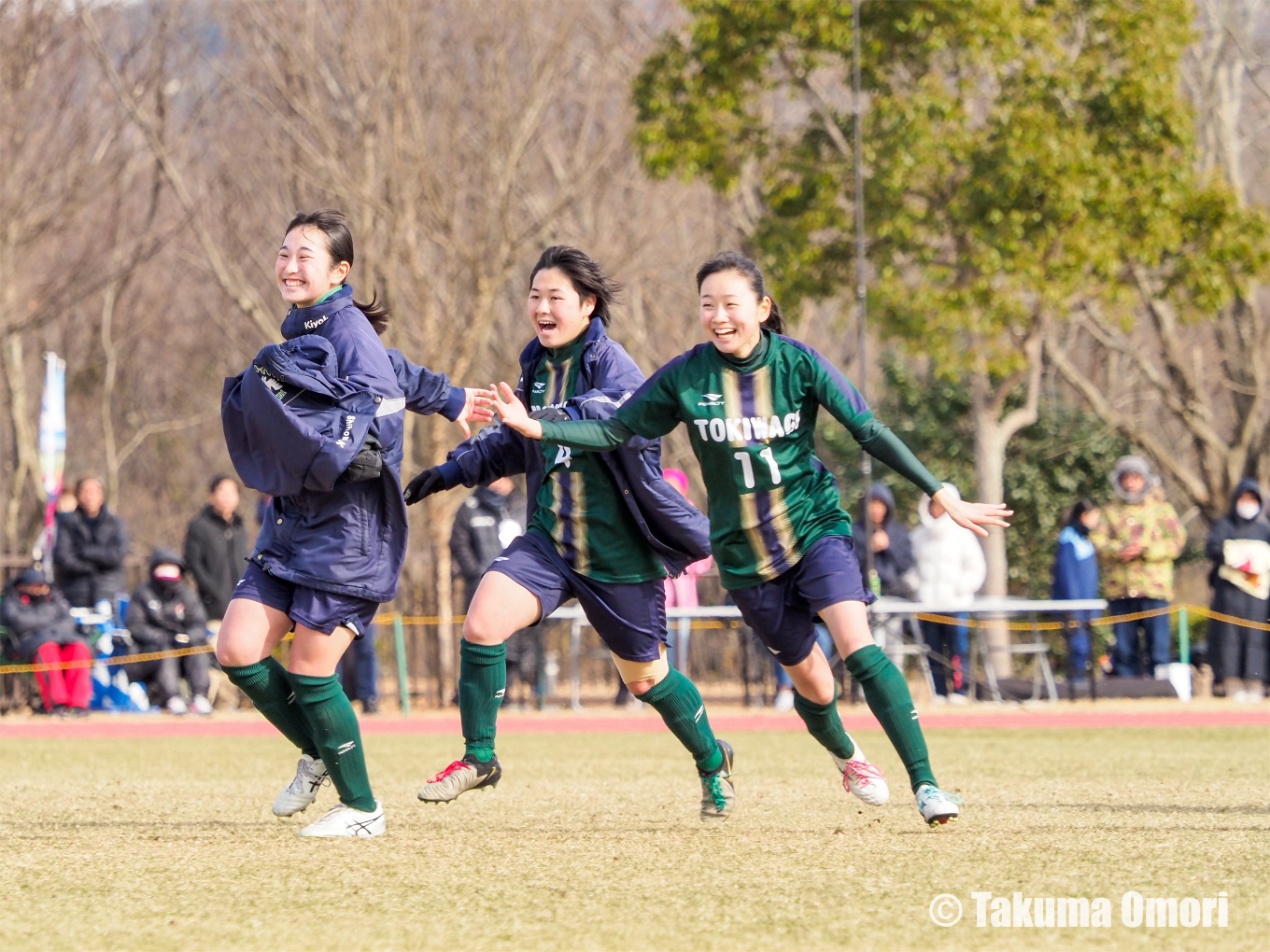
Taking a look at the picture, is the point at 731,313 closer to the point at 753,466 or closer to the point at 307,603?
the point at 753,466

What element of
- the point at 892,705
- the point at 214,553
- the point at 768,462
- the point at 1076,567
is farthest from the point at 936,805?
the point at 214,553

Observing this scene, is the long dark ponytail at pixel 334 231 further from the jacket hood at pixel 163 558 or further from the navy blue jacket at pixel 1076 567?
the navy blue jacket at pixel 1076 567

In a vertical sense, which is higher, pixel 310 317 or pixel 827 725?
pixel 310 317

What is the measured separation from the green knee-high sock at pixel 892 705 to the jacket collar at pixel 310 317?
2092 mm

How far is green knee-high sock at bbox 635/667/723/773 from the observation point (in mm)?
6062

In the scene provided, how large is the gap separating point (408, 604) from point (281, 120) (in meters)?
5.87

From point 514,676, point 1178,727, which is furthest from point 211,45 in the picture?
point 1178,727

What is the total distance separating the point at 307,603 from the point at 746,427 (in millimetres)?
1571

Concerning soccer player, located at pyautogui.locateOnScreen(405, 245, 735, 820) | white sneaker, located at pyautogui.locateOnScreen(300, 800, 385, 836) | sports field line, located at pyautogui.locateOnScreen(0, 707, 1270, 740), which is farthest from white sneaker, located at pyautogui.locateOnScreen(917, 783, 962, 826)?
sports field line, located at pyautogui.locateOnScreen(0, 707, 1270, 740)

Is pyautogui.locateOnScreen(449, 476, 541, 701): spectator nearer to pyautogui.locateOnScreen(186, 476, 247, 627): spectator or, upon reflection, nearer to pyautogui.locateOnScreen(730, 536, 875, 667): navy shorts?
pyautogui.locateOnScreen(186, 476, 247, 627): spectator

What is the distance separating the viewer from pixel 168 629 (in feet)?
45.9

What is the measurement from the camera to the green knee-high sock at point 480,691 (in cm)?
580

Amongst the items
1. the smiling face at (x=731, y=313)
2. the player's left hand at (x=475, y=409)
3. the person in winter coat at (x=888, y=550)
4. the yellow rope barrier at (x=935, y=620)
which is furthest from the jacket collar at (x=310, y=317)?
the person in winter coat at (x=888, y=550)

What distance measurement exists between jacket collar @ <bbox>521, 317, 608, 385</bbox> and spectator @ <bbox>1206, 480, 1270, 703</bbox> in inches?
374
